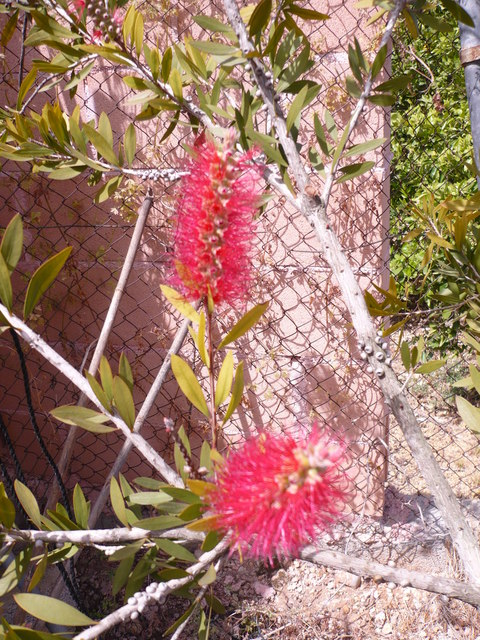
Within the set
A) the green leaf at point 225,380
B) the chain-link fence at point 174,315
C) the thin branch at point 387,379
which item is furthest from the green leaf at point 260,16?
the chain-link fence at point 174,315

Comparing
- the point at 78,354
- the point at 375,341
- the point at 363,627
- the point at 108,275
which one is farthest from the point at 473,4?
the point at 363,627

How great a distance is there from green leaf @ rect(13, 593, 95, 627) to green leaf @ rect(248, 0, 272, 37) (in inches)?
25.2

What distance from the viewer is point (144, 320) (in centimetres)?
165

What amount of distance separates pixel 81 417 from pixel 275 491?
32cm

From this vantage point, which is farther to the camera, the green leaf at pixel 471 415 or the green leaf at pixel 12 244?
the green leaf at pixel 471 415

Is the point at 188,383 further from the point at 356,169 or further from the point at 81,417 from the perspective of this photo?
the point at 356,169

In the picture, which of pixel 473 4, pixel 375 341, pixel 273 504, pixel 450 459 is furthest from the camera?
pixel 450 459

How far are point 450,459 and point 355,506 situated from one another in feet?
2.32

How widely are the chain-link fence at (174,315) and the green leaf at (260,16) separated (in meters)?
0.88

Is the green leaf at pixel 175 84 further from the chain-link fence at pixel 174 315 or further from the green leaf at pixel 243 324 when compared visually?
the chain-link fence at pixel 174 315

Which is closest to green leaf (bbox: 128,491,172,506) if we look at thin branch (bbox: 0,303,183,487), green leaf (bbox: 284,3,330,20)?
thin branch (bbox: 0,303,183,487)

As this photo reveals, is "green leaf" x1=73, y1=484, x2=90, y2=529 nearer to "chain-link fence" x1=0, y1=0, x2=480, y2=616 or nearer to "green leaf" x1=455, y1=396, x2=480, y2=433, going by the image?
"green leaf" x1=455, y1=396, x2=480, y2=433

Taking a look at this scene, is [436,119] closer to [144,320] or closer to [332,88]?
[332,88]

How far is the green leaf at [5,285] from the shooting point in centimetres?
54
